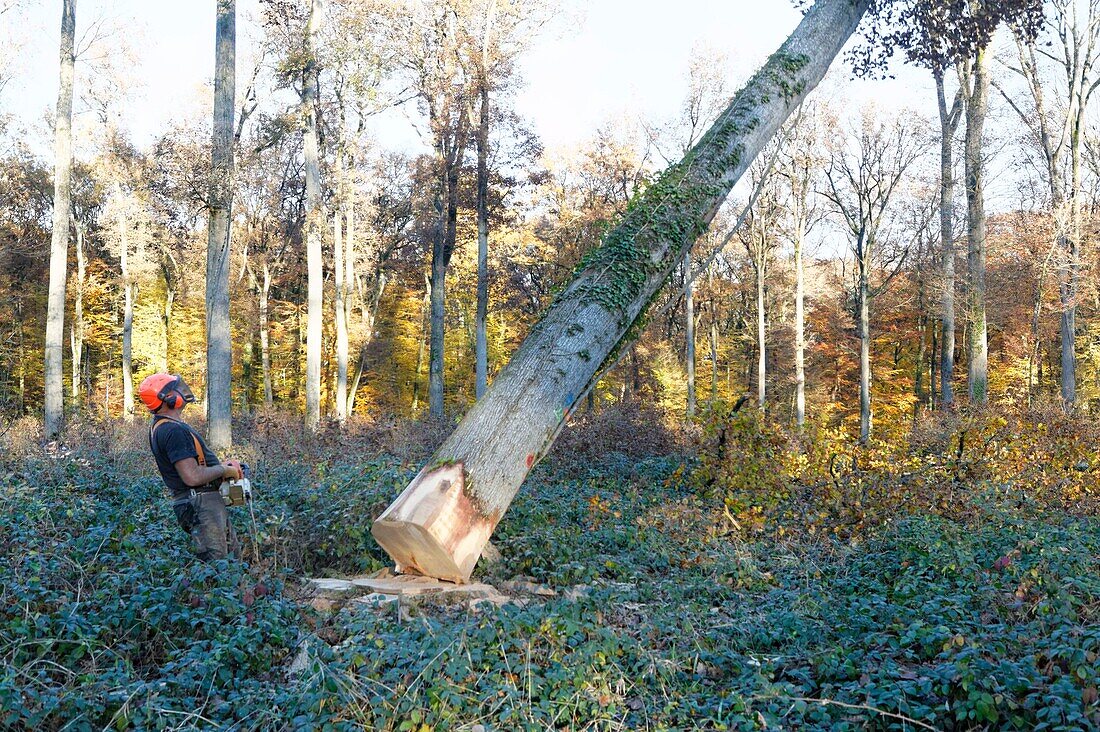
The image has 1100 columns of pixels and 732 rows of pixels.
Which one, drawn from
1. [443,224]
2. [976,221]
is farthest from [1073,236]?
[443,224]

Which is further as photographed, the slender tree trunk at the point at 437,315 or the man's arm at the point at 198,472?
the slender tree trunk at the point at 437,315

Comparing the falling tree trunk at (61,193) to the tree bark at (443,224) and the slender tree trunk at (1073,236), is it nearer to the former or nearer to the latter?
the tree bark at (443,224)

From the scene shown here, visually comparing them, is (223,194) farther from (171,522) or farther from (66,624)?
(66,624)

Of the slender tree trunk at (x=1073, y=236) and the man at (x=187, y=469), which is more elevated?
the slender tree trunk at (x=1073, y=236)

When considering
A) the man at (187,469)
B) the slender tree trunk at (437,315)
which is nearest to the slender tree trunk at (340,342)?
the slender tree trunk at (437,315)

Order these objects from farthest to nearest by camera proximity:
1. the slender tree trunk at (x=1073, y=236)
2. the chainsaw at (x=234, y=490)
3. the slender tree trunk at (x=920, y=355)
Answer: the slender tree trunk at (x=920, y=355) < the slender tree trunk at (x=1073, y=236) < the chainsaw at (x=234, y=490)

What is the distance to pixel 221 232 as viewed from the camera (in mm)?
13844

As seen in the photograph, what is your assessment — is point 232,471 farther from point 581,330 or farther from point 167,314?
point 167,314

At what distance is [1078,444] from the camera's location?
10.6 m

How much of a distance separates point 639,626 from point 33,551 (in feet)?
13.3

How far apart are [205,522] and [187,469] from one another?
1.50ft

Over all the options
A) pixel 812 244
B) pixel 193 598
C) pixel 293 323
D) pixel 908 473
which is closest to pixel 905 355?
pixel 812 244

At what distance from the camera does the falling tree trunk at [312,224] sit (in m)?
18.8

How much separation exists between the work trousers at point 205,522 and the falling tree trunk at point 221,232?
8.06 meters
